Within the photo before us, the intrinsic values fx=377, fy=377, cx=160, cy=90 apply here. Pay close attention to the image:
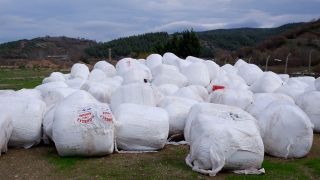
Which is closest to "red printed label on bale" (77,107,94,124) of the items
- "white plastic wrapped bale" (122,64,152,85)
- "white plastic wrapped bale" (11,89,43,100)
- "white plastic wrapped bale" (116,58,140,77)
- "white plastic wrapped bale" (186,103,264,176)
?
"white plastic wrapped bale" (186,103,264,176)

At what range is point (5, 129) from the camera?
5.79 metres

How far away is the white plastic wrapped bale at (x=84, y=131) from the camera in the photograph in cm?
546

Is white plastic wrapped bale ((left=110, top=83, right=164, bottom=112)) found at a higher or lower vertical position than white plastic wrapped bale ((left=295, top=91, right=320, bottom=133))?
higher

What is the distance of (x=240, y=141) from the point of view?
195 inches

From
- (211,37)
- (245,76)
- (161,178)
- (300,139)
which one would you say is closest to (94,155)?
(161,178)

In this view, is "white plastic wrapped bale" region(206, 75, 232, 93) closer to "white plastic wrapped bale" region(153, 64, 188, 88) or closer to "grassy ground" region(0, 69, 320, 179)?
"white plastic wrapped bale" region(153, 64, 188, 88)

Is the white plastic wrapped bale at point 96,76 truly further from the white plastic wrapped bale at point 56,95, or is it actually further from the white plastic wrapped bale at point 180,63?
the white plastic wrapped bale at point 56,95

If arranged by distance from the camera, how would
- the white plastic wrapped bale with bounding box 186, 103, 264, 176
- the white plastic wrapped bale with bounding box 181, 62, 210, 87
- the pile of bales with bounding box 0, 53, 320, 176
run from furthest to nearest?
the white plastic wrapped bale with bounding box 181, 62, 210, 87 → the pile of bales with bounding box 0, 53, 320, 176 → the white plastic wrapped bale with bounding box 186, 103, 264, 176

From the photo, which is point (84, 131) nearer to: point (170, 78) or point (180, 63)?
point (170, 78)

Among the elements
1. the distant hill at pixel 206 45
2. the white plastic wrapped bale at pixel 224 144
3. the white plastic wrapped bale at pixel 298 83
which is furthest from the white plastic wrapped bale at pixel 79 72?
the distant hill at pixel 206 45

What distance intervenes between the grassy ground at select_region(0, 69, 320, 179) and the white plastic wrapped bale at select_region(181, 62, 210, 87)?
4.19 meters

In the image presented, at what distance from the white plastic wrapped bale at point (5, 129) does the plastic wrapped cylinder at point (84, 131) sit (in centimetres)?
78

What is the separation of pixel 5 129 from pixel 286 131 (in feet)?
14.2

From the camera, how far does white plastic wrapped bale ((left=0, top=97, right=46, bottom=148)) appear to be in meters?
6.15
